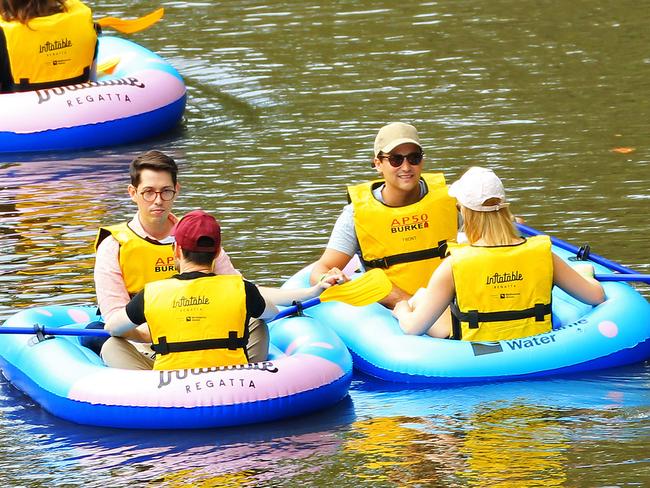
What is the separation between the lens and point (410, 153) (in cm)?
766

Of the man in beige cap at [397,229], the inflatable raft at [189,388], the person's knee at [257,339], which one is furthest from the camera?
the man in beige cap at [397,229]

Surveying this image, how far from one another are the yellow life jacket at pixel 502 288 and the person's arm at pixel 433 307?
0.05 m

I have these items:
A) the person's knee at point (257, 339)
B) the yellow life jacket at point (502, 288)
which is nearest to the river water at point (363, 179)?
the yellow life jacket at point (502, 288)

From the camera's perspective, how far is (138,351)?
23.3 ft

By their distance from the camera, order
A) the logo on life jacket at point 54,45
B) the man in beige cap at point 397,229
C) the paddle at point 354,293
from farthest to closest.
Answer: the logo on life jacket at point 54,45 → the man in beige cap at point 397,229 → the paddle at point 354,293

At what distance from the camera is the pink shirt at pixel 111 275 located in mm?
7027

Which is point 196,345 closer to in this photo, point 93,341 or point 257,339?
point 257,339

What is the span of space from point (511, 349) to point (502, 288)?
0.29m

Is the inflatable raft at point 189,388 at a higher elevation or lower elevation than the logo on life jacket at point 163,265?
lower

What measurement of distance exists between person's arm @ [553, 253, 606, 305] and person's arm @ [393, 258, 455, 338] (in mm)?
473

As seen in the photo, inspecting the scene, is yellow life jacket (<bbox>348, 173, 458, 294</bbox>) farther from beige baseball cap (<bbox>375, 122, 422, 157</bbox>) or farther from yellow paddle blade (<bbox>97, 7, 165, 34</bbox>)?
yellow paddle blade (<bbox>97, 7, 165, 34</bbox>)

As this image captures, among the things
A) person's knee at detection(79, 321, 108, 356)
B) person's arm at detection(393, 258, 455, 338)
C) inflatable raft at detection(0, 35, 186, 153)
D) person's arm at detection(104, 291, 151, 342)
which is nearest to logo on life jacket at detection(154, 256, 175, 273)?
person's arm at detection(104, 291, 151, 342)

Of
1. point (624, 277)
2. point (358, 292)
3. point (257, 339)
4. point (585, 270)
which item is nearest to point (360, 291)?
point (358, 292)

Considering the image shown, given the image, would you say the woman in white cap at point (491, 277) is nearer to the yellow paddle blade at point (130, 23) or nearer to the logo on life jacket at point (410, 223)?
the logo on life jacket at point (410, 223)
